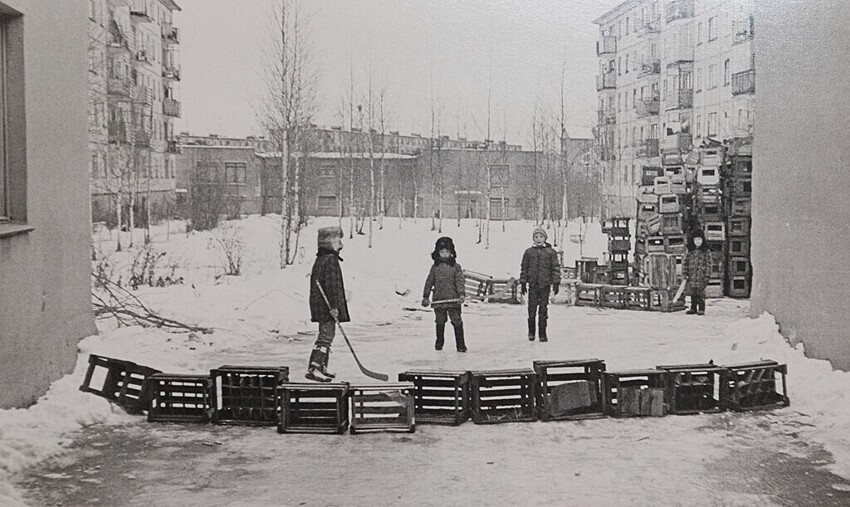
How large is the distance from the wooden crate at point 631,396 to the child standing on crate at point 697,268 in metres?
1.03

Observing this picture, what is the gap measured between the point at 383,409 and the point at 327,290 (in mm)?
901

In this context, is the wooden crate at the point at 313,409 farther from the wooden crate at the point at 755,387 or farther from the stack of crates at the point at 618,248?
the wooden crate at the point at 755,387

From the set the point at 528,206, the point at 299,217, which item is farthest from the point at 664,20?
the point at 299,217

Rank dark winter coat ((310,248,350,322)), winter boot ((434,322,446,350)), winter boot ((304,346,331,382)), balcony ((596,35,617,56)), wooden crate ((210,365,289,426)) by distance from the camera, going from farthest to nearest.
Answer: balcony ((596,35,617,56)) < winter boot ((434,322,446,350)) < dark winter coat ((310,248,350,322)) < winter boot ((304,346,331,382)) < wooden crate ((210,365,289,426))

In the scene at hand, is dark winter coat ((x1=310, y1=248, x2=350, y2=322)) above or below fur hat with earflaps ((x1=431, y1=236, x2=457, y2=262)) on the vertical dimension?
below

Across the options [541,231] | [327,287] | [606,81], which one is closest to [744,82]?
[606,81]

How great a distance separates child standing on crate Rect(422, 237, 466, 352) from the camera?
20.3 feet

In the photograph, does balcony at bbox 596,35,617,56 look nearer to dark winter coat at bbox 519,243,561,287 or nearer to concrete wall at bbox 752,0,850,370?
concrete wall at bbox 752,0,850,370

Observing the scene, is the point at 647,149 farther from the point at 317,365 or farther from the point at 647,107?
the point at 317,365

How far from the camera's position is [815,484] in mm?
4789

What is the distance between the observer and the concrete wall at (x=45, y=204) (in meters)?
5.46

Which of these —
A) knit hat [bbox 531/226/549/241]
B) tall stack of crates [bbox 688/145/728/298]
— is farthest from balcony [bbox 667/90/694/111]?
knit hat [bbox 531/226/549/241]

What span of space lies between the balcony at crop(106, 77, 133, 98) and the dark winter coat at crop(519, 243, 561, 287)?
282 centimetres

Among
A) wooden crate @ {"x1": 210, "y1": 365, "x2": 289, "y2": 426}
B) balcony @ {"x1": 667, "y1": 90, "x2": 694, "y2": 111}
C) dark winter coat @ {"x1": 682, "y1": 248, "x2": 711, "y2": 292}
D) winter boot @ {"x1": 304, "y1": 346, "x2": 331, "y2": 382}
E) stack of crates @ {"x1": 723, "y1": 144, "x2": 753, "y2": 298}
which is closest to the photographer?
wooden crate @ {"x1": 210, "y1": 365, "x2": 289, "y2": 426}
